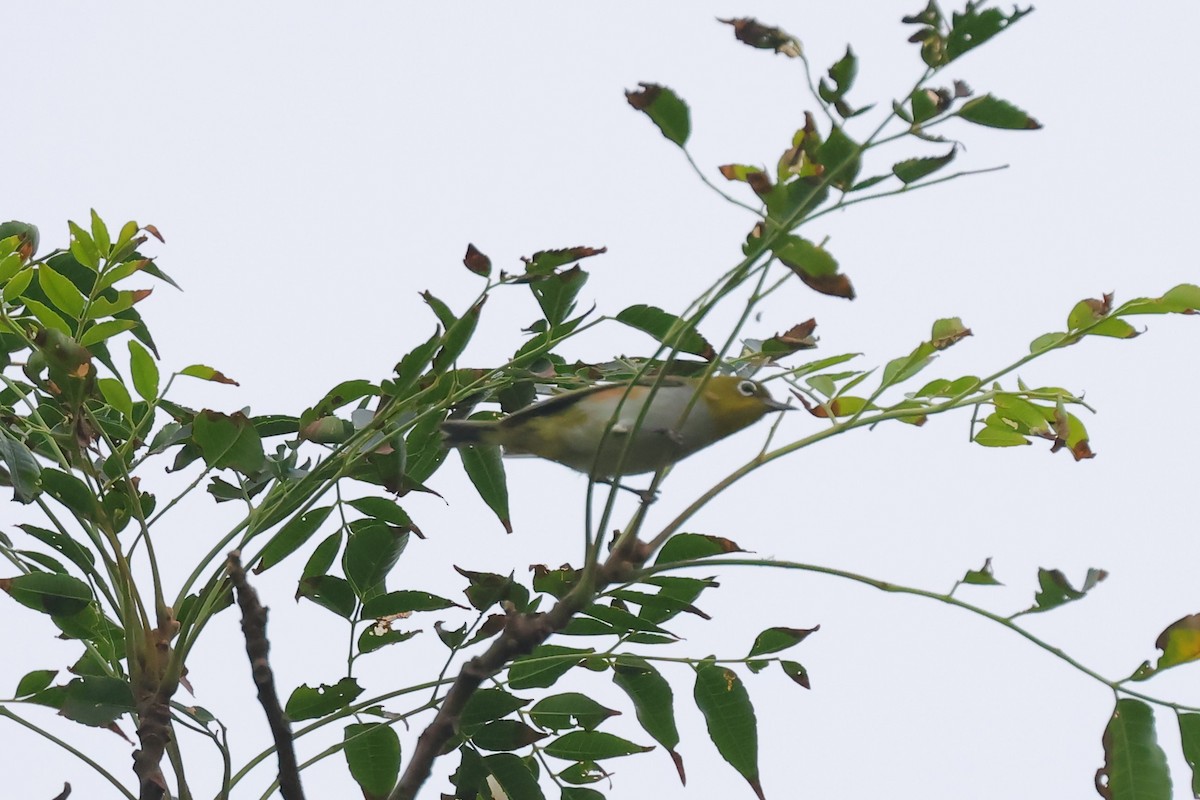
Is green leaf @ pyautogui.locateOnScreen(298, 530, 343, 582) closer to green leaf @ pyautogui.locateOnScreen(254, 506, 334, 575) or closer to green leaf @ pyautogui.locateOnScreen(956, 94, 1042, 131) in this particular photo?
green leaf @ pyautogui.locateOnScreen(254, 506, 334, 575)

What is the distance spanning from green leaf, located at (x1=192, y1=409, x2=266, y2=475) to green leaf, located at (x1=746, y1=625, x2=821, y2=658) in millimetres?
728

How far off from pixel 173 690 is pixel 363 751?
0.87 feet

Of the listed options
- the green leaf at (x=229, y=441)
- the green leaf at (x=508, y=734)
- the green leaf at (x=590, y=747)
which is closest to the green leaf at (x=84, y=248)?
the green leaf at (x=229, y=441)

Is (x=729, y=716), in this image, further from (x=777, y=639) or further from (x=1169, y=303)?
(x=1169, y=303)

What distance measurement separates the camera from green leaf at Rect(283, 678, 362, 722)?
5.63 ft

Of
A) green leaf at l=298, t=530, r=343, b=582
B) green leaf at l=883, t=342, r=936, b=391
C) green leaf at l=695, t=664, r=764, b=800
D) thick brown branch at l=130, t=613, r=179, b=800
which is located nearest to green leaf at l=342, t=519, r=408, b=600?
green leaf at l=298, t=530, r=343, b=582

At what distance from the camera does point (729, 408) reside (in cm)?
188

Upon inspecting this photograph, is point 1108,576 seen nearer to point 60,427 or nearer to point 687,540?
point 687,540

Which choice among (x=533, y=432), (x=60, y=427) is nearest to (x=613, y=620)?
(x=533, y=432)

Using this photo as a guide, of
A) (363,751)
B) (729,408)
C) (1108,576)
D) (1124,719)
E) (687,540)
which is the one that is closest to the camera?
(1108,576)

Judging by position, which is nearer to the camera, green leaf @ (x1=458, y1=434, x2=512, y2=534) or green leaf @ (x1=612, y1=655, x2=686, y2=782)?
green leaf @ (x1=612, y1=655, x2=686, y2=782)

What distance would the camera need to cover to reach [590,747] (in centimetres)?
191

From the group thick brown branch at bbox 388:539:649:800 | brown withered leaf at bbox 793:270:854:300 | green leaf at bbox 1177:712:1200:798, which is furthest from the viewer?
green leaf at bbox 1177:712:1200:798

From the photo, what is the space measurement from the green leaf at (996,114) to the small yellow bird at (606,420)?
1.90 feet
